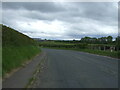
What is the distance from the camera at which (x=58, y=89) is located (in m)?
6.81

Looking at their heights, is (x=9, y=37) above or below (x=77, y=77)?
above

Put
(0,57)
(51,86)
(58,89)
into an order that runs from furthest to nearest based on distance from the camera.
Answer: (0,57) < (51,86) < (58,89)

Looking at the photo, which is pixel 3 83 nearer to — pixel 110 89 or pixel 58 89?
pixel 58 89

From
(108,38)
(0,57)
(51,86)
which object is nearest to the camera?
(51,86)

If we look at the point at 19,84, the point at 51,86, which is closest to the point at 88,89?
the point at 51,86

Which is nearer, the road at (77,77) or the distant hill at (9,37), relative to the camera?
the road at (77,77)

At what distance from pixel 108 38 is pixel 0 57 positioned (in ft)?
401

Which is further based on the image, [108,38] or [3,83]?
[108,38]

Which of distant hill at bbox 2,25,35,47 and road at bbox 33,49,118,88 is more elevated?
distant hill at bbox 2,25,35,47

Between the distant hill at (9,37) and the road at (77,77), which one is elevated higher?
the distant hill at (9,37)

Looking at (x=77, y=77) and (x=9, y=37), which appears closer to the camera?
(x=77, y=77)

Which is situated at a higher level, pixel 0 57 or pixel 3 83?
pixel 0 57

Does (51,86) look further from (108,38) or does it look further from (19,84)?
(108,38)

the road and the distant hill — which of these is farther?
the distant hill
